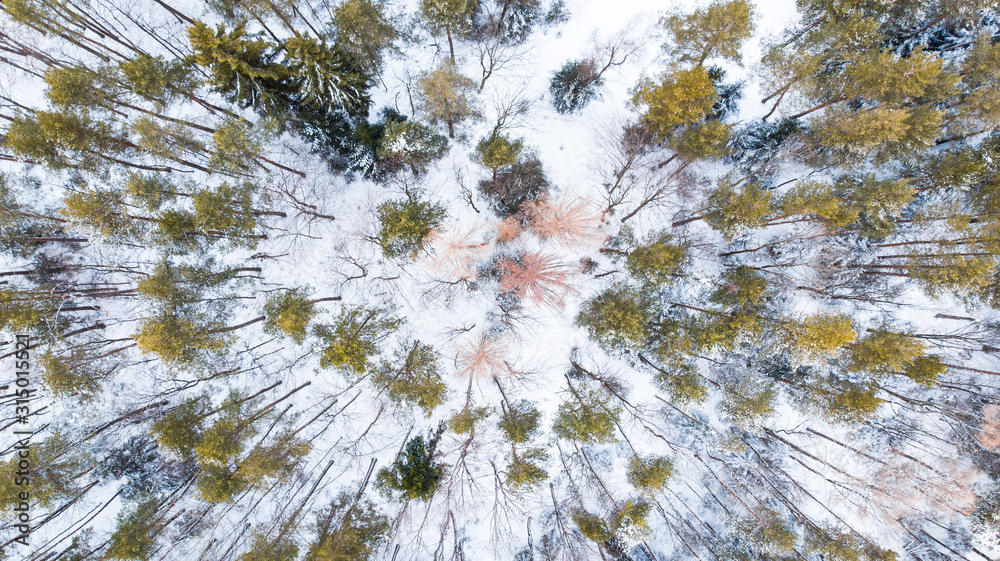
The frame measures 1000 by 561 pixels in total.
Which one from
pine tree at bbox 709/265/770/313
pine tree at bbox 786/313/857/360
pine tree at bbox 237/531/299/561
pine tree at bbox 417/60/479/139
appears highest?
pine tree at bbox 417/60/479/139

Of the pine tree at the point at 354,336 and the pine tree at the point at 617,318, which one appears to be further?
the pine tree at the point at 617,318

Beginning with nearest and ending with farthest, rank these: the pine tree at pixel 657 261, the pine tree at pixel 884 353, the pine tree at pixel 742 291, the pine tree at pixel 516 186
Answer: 1. the pine tree at pixel 884 353
2. the pine tree at pixel 657 261
3. the pine tree at pixel 742 291
4. the pine tree at pixel 516 186

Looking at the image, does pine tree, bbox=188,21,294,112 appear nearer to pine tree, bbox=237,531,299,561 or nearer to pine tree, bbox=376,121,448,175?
pine tree, bbox=376,121,448,175

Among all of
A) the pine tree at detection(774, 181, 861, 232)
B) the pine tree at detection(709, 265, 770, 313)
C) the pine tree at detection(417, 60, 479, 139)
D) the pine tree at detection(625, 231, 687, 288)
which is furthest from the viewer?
the pine tree at detection(709, 265, 770, 313)

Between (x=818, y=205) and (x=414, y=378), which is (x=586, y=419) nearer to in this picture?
(x=414, y=378)

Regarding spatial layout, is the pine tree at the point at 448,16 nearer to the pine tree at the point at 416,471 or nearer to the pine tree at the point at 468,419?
the pine tree at the point at 468,419

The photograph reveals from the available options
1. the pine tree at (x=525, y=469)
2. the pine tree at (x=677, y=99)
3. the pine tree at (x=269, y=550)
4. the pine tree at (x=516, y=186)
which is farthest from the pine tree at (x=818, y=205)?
the pine tree at (x=269, y=550)

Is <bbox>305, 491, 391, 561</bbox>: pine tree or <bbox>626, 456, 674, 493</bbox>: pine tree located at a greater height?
<bbox>626, 456, 674, 493</bbox>: pine tree

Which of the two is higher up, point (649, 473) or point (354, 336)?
point (354, 336)

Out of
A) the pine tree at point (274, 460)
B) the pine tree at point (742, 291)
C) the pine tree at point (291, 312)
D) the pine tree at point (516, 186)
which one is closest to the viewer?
the pine tree at point (274, 460)

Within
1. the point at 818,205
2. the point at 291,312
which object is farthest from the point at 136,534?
the point at 818,205

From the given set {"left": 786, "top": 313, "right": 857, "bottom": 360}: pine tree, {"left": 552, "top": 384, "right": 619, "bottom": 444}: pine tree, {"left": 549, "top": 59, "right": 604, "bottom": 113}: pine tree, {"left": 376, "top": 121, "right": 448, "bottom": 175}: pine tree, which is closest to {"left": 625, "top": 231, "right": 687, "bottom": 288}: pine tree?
{"left": 786, "top": 313, "right": 857, "bottom": 360}: pine tree

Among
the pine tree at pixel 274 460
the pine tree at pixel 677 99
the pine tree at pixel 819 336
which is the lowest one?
the pine tree at pixel 274 460
